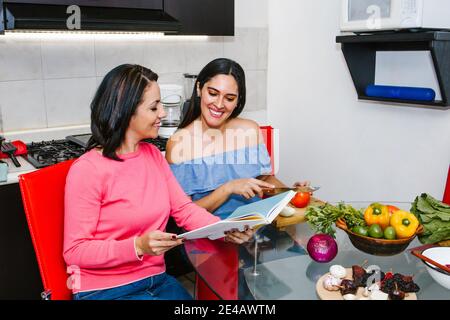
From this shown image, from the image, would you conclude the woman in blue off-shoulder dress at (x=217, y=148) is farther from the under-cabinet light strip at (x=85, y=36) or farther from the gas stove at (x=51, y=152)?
the under-cabinet light strip at (x=85, y=36)

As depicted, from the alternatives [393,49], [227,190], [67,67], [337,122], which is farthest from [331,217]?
[67,67]

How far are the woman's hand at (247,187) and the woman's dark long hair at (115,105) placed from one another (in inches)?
19.9

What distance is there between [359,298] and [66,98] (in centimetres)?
196

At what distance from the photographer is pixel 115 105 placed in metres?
1.43

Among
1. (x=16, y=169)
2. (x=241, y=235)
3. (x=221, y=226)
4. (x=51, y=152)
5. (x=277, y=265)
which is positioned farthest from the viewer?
(x=51, y=152)

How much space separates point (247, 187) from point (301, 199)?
212 mm

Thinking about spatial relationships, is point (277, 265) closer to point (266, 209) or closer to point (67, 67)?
point (266, 209)

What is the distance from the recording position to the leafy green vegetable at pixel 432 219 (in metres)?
1.40

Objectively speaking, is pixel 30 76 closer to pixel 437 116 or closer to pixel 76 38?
pixel 76 38

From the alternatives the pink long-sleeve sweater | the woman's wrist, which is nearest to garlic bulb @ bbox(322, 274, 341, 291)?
the pink long-sleeve sweater

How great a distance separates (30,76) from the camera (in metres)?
2.37

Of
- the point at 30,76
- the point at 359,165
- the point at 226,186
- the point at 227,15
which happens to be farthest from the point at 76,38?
the point at 359,165

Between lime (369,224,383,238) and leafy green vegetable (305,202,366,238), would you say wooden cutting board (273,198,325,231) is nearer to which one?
leafy green vegetable (305,202,366,238)

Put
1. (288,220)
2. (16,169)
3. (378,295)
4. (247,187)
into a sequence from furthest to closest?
1. (16,169)
2. (247,187)
3. (288,220)
4. (378,295)
